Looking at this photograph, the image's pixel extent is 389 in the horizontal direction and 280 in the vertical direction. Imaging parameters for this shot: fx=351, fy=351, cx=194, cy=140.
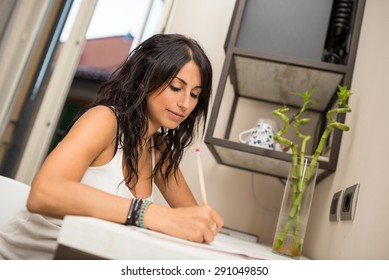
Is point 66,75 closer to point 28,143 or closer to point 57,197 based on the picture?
point 28,143

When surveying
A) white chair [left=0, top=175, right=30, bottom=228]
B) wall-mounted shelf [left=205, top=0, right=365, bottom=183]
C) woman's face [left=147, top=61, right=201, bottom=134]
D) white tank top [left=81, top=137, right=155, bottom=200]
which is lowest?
white chair [left=0, top=175, right=30, bottom=228]

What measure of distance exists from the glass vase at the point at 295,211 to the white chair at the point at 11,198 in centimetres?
78

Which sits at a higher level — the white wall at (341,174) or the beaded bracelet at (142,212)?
the white wall at (341,174)

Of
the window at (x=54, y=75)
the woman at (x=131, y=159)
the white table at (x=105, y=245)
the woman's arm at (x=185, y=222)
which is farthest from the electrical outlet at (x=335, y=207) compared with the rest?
the window at (x=54, y=75)

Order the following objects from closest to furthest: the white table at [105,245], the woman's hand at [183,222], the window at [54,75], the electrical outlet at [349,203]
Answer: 1. the white table at [105,245]
2. the woman's hand at [183,222]
3. the electrical outlet at [349,203]
4. the window at [54,75]

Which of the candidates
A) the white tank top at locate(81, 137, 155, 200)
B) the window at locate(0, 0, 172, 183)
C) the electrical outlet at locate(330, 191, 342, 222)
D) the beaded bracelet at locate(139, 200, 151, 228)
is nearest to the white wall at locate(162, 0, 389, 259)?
the electrical outlet at locate(330, 191, 342, 222)

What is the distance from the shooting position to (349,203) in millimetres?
1032

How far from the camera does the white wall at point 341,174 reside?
886 millimetres

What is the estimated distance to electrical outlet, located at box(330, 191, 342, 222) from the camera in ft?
3.79

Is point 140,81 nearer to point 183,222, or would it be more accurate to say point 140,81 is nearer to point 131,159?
point 131,159

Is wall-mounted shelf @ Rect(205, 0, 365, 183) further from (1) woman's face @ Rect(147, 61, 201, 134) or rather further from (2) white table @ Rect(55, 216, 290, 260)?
(2) white table @ Rect(55, 216, 290, 260)

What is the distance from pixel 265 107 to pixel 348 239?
102 cm

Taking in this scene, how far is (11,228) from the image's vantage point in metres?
0.98

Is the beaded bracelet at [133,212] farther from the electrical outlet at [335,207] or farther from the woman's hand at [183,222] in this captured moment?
the electrical outlet at [335,207]
